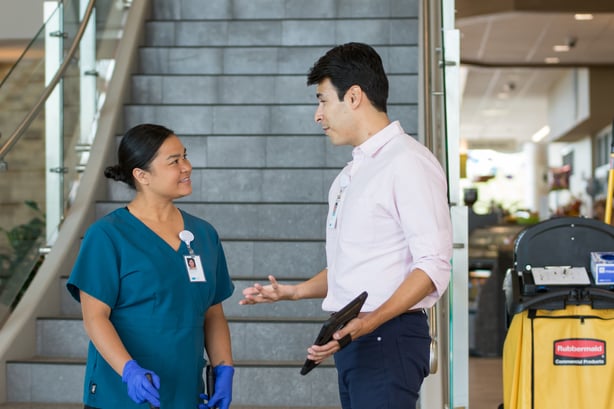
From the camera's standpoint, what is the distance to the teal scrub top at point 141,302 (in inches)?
97.3

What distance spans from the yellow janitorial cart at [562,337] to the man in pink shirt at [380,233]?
3.85ft

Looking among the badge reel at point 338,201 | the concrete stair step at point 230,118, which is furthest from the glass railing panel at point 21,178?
the badge reel at point 338,201

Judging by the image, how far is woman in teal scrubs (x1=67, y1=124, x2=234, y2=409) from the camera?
245 centimetres

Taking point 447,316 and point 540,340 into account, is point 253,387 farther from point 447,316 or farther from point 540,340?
point 540,340

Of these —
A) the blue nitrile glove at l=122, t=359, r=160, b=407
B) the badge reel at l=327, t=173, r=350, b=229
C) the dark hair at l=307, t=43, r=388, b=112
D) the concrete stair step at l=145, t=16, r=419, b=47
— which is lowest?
the blue nitrile glove at l=122, t=359, r=160, b=407

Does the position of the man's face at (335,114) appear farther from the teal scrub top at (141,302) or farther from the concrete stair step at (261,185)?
the concrete stair step at (261,185)

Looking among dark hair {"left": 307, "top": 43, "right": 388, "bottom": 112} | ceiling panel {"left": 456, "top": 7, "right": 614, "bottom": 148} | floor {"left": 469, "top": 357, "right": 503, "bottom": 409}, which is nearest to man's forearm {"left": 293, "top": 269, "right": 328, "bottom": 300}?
dark hair {"left": 307, "top": 43, "right": 388, "bottom": 112}

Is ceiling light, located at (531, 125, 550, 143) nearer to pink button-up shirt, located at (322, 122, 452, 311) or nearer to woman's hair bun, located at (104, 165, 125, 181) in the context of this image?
woman's hair bun, located at (104, 165, 125, 181)

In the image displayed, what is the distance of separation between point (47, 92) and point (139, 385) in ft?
10.1

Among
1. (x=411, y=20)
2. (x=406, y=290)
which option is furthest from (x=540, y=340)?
(x=411, y=20)

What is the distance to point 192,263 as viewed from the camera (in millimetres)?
2566

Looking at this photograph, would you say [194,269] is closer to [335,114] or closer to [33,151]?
[335,114]

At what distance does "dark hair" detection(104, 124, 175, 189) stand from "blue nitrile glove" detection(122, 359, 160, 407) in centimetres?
55

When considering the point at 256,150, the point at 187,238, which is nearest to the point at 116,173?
the point at 187,238
